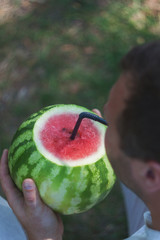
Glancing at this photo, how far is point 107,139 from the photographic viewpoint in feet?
4.47

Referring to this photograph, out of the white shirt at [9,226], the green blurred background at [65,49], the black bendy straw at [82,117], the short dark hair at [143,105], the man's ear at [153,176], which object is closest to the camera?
the short dark hair at [143,105]

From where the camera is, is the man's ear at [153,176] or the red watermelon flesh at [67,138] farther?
the red watermelon flesh at [67,138]

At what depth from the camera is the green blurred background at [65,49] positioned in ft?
10.3

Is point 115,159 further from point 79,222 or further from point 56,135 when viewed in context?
point 79,222

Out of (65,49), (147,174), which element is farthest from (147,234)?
(65,49)

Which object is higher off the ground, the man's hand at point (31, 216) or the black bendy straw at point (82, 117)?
the black bendy straw at point (82, 117)

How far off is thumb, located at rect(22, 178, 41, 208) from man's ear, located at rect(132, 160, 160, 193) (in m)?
0.49

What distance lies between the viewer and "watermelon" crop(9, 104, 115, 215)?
1509 mm

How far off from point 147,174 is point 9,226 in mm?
946

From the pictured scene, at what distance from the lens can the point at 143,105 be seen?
3.67 feet

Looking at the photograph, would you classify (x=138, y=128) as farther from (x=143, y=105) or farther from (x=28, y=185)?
(x=28, y=185)

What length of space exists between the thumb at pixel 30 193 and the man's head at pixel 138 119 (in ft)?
1.34

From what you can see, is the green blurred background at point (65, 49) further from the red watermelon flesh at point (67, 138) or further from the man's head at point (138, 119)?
the man's head at point (138, 119)

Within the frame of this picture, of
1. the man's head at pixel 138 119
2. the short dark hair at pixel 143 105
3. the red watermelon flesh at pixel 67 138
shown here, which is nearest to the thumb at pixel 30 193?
the red watermelon flesh at pixel 67 138
